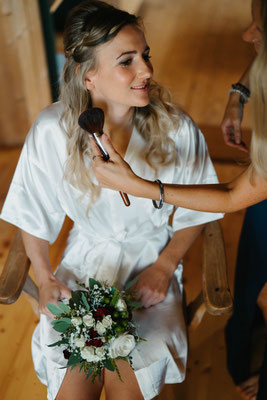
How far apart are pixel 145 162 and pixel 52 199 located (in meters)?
0.37

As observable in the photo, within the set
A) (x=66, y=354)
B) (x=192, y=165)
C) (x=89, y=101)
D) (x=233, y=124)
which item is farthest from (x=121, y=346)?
(x=233, y=124)

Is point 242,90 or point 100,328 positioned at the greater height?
point 242,90

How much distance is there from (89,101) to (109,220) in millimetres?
432

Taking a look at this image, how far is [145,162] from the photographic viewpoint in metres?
1.50

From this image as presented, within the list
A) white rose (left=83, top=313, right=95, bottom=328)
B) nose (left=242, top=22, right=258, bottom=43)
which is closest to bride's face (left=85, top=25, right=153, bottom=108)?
nose (left=242, top=22, right=258, bottom=43)

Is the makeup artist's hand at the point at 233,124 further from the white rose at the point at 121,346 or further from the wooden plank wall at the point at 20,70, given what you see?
the wooden plank wall at the point at 20,70

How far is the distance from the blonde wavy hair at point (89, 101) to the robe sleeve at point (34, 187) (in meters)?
0.08

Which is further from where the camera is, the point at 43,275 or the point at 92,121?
the point at 43,275

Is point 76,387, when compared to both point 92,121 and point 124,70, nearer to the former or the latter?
point 92,121

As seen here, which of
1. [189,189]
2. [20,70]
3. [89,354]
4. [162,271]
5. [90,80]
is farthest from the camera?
[20,70]

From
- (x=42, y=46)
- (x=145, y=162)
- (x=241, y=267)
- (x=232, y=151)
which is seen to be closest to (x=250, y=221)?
(x=241, y=267)

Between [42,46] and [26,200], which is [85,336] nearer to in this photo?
[26,200]

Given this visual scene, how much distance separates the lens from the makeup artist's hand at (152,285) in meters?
1.44

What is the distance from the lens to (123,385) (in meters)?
1.31
